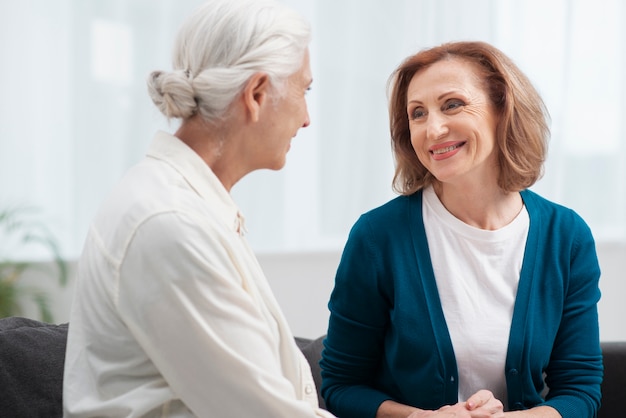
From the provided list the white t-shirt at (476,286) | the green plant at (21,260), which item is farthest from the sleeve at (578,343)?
the green plant at (21,260)

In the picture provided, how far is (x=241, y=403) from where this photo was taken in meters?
1.25

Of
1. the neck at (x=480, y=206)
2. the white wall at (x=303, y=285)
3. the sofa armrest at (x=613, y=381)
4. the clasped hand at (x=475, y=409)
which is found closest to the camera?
the clasped hand at (x=475, y=409)

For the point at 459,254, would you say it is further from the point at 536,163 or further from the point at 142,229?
the point at 142,229

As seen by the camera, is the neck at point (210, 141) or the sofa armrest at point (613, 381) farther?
the sofa armrest at point (613, 381)

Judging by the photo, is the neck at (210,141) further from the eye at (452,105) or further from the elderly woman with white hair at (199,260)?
the eye at (452,105)

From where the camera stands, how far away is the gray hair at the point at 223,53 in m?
1.34

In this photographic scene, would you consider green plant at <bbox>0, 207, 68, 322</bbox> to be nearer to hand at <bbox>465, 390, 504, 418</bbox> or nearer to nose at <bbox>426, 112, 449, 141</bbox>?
nose at <bbox>426, 112, 449, 141</bbox>

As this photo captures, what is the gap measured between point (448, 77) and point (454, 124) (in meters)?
0.13

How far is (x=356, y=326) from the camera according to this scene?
196cm

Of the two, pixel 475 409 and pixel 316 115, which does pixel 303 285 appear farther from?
pixel 475 409

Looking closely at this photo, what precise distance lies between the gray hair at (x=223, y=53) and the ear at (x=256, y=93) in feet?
0.03

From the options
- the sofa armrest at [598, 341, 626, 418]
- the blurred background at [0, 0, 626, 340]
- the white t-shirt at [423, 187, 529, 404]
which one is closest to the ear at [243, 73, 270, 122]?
the white t-shirt at [423, 187, 529, 404]

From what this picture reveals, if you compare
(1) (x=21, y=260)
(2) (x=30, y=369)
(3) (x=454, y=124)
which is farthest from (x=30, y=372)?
(1) (x=21, y=260)

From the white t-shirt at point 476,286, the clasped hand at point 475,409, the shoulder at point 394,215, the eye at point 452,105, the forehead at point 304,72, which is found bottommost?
the clasped hand at point 475,409
